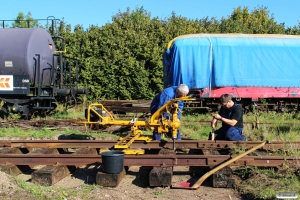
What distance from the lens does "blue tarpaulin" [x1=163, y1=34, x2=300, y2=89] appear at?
14.2 meters

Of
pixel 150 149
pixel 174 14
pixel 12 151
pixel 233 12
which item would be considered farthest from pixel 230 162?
pixel 233 12

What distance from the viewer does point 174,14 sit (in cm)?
2191

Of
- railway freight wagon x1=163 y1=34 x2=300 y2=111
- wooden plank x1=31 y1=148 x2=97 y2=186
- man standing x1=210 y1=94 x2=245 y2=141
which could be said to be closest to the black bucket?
wooden plank x1=31 y1=148 x2=97 y2=186

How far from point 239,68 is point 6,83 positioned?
848 cm

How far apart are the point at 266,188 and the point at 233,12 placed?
1704 inches

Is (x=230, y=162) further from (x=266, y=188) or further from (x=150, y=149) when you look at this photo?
(x=150, y=149)

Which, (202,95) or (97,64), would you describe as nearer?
(202,95)

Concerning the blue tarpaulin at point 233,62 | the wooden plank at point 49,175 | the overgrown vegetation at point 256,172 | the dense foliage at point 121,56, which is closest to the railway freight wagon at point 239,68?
the blue tarpaulin at point 233,62

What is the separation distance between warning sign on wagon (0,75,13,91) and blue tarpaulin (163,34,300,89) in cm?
584

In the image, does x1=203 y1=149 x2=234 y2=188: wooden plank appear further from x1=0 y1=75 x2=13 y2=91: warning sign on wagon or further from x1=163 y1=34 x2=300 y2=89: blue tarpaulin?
x1=163 y1=34 x2=300 y2=89: blue tarpaulin

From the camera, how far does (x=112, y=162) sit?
5039 mm

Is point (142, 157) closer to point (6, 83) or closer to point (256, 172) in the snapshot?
point (256, 172)

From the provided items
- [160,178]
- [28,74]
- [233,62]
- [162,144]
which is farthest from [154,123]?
[233,62]

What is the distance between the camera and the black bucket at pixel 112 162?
5.00 m
